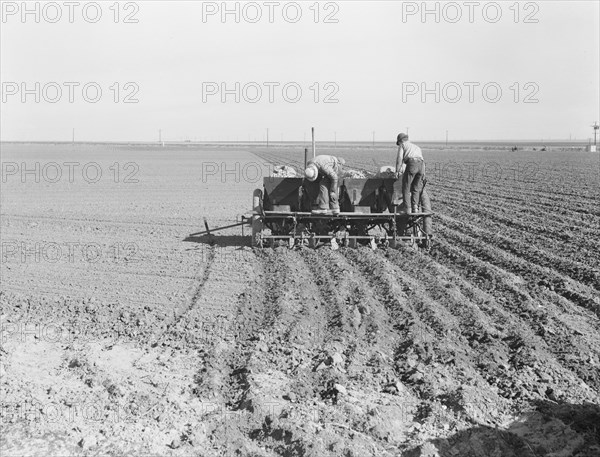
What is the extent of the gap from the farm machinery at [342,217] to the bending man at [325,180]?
20 centimetres

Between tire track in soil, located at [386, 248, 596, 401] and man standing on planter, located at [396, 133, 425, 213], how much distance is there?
9.01 feet

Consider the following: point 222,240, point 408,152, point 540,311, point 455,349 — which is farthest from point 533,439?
point 222,240

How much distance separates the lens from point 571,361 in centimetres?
663

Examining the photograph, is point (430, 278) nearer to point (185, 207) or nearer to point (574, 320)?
point (574, 320)

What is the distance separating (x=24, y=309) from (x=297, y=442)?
16.8 feet

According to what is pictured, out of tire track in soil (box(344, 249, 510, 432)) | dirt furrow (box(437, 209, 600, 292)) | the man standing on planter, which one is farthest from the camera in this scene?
the man standing on planter

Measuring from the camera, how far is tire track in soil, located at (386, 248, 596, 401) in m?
6.14

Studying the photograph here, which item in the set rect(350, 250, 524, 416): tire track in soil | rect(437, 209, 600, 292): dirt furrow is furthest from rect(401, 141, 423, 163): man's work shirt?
rect(350, 250, 524, 416): tire track in soil

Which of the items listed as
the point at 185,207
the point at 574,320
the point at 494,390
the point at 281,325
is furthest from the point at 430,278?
the point at 185,207

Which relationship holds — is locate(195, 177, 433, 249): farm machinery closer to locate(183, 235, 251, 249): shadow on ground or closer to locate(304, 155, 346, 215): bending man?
locate(304, 155, 346, 215): bending man

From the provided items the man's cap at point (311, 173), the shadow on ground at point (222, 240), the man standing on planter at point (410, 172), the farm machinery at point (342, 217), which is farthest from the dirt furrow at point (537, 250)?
the shadow on ground at point (222, 240)

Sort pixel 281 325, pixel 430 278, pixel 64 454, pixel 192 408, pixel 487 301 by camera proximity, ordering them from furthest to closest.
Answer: pixel 430 278, pixel 487 301, pixel 281 325, pixel 192 408, pixel 64 454

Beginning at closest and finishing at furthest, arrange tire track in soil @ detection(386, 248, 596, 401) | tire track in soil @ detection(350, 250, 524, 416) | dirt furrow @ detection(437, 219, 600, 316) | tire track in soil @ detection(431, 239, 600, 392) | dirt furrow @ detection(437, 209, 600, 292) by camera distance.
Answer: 1. tire track in soil @ detection(350, 250, 524, 416)
2. tire track in soil @ detection(386, 248, 596, 401)
3. tire track in soil @ detection(431, 239, 600, 392)
4. dirt furrow @ detection(437, 219, 600, 316)
5. dirt furrow @ detection(437, 209, 600, 292)

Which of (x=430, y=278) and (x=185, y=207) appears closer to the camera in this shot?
(x=430, y=278)
